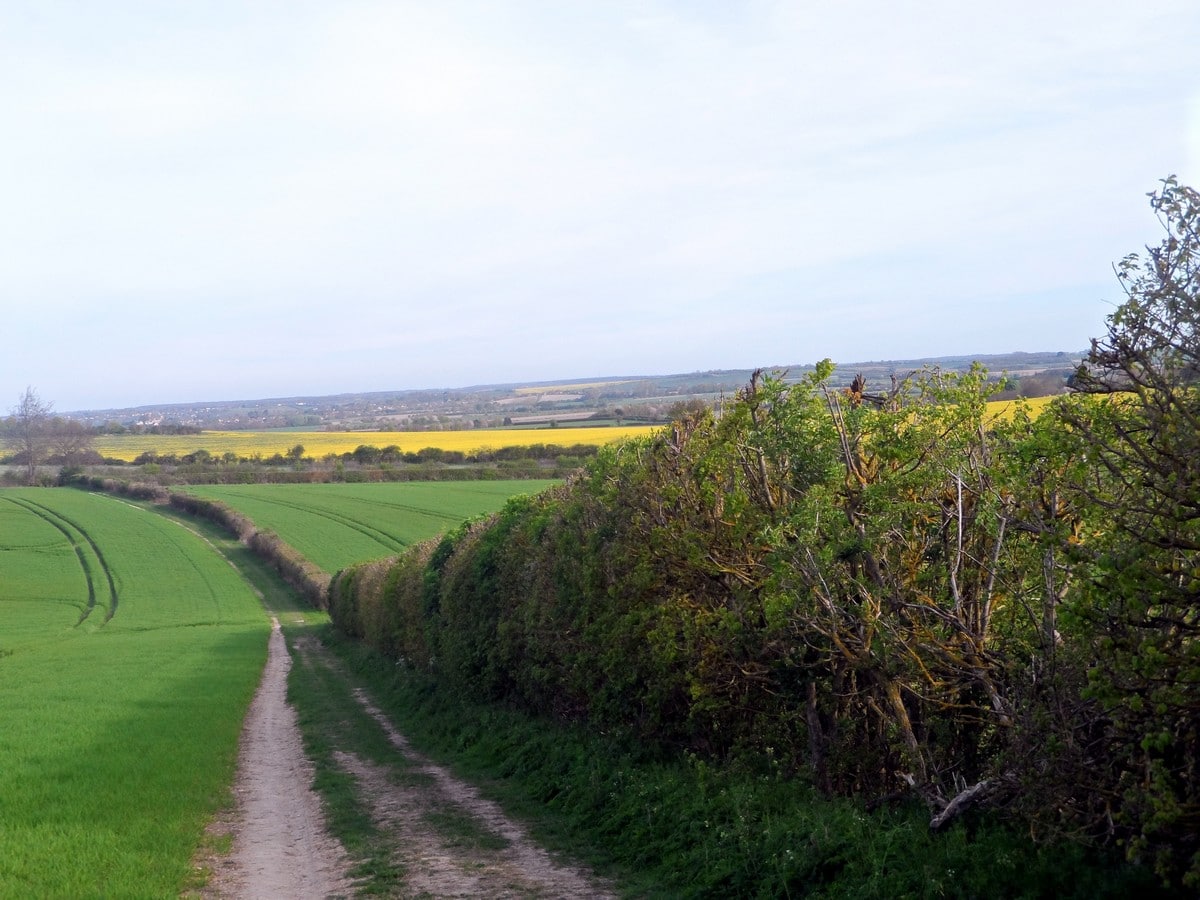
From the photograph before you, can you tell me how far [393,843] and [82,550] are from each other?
2462 inches

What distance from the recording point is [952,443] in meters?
8.36

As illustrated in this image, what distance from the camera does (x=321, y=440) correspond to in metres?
120

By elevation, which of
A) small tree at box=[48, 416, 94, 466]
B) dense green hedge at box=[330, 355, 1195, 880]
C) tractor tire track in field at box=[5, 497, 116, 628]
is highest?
small tree at box=[48, 416, 94, 466]

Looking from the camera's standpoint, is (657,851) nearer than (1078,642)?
No

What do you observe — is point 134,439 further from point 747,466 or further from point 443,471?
point 747,466

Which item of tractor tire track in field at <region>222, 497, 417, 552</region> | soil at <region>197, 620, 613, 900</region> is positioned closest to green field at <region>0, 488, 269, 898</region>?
soil at <region>197, 620, 613, 900</region>

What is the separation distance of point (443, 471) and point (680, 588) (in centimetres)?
7524

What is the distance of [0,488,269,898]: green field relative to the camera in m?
9.73

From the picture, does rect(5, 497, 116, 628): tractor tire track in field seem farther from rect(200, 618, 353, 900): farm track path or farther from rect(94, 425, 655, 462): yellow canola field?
rect(200, 618, 353, 900): farm track path

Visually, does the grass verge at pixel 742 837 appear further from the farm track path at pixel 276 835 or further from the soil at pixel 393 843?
the farm track path at pixel 276 835

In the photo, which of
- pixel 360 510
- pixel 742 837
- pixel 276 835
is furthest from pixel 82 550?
pixel 742 837

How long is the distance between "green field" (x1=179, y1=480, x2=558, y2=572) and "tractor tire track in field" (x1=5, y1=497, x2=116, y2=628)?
10075 millimetres

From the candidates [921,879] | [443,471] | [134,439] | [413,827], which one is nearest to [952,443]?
[921,879]

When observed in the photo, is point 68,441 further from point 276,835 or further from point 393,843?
point 393,843
